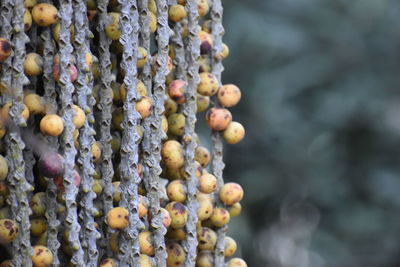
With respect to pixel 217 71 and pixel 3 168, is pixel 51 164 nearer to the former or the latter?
pixel 3 168

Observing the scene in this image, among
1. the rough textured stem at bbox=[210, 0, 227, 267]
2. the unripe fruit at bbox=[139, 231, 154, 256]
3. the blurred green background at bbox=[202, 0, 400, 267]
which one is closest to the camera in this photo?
the unripe fruit at bbox=[139, 231, 154, 256]

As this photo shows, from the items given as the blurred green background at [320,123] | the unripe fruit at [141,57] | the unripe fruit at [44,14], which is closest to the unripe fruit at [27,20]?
the unripe fruit at [44,14]

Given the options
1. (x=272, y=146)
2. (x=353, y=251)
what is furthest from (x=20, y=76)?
(x=353, y=251)

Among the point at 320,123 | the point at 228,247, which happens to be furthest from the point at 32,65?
the point at 320,123

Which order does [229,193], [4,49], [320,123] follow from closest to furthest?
[4,49]
[229,193]
[320,123]

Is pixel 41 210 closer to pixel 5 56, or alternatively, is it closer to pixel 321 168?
pixel 5 56

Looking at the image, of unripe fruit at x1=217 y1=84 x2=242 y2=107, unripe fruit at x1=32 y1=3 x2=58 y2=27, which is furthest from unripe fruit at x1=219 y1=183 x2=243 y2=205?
unripe fruit at x1=32 y1=3 x2=58 y2=27

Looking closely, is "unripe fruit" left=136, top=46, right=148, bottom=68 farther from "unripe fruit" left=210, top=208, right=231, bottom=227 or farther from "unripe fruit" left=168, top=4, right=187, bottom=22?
"unripe fruit" left=210, top=208, right=231, bottom=227

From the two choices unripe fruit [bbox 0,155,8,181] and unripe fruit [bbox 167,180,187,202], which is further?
unripe fruit [bbox 167,180,187,202]
